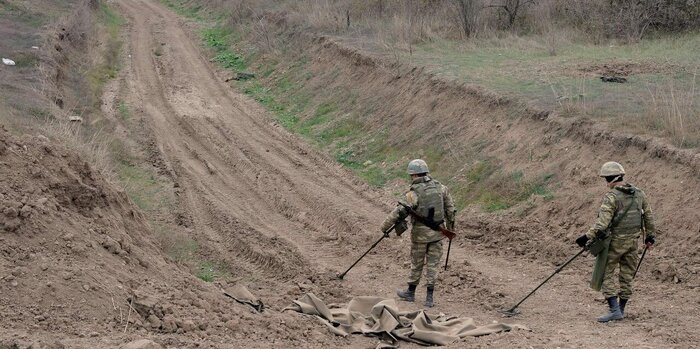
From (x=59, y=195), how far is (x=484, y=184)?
7.42 metres

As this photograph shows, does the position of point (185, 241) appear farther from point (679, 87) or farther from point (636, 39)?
point (636, 39)

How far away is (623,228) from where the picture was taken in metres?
9.78

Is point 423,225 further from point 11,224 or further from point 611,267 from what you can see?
point 11,224

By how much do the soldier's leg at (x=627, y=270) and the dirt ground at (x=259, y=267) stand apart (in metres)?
0.33

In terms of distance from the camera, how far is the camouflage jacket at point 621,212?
31.8ft

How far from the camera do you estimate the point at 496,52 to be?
2220 cm

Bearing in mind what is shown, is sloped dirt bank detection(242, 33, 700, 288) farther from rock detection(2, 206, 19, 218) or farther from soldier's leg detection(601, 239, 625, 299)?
rock detection(2, 206, 19, 218)

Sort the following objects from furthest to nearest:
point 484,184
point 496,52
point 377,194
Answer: point 496,52 → point 377,194 → point 484,184

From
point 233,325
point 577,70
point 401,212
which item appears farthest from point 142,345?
point 577,70

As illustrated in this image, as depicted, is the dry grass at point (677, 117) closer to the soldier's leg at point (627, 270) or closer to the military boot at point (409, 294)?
the soldier's leg at point (627, 270)

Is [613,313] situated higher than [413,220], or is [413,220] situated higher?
[413,220]

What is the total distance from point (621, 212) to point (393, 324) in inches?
113

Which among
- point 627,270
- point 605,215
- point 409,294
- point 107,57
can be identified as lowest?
point 107,57

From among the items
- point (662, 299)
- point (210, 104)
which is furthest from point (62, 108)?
point (662, 299)
